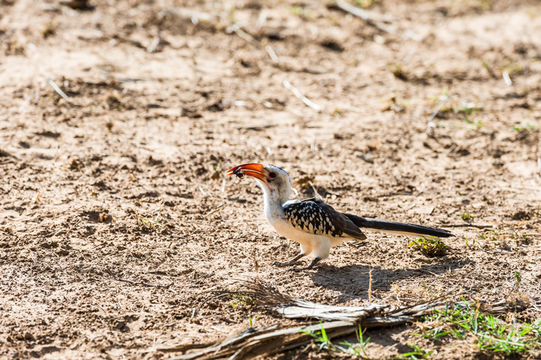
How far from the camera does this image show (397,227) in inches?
177

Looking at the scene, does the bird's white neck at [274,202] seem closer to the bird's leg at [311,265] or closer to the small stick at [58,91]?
the bird's leg at [311,265]

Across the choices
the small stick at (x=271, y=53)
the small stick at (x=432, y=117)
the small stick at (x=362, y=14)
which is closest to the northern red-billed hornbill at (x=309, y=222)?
the small stick at (x=432, y=117)

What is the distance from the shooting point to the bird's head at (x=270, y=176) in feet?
14.8

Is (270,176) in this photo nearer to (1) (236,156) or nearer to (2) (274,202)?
(2) (274,202)

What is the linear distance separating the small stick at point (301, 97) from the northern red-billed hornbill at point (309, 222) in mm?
2711

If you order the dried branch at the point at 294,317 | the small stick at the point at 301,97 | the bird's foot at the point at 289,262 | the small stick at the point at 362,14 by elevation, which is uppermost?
the small stick at the point at 362,14

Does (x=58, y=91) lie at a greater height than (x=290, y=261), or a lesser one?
greater

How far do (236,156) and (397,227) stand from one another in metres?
1.96

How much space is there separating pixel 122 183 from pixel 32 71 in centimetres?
228

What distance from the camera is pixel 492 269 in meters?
4.39

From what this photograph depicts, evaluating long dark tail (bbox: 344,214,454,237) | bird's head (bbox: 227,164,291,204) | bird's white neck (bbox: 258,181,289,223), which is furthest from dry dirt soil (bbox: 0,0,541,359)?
bird's head (bbox: 227,164,291,204)

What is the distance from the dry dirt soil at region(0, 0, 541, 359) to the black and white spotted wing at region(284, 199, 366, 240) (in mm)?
255

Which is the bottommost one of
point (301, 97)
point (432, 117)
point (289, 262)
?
point (289, 262)

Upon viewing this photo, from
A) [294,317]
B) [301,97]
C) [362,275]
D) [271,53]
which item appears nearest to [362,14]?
[271,53]
